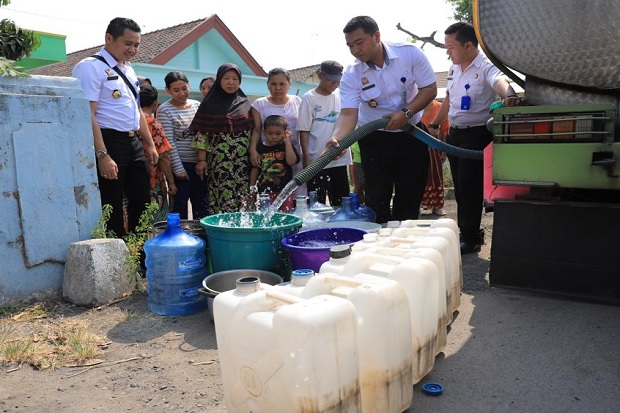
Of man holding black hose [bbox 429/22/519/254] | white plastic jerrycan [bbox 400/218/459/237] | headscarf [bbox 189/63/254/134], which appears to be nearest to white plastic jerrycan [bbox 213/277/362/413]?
white plastic jerrycan [bbox 400/218/459/237]

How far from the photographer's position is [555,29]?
2.84 meters

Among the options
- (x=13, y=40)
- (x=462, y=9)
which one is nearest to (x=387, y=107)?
(x=13, y=40)

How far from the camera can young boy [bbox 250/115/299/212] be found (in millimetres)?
4707

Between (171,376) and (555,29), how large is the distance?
282cm

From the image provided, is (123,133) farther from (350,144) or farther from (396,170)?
(396,170)

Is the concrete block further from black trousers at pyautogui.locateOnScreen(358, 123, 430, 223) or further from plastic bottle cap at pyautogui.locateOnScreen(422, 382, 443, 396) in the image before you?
plastic bottle cap at pyautogui.locateOnScreen(422, 382, 443, 396)

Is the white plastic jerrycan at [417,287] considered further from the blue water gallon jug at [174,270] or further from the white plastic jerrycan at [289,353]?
the blue water gallon jug at [174,270]

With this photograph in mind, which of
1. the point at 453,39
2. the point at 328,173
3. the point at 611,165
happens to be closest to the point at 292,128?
the point at 328,173

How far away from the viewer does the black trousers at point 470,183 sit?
4.23m

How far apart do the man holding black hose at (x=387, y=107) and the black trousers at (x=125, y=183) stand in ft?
5.37

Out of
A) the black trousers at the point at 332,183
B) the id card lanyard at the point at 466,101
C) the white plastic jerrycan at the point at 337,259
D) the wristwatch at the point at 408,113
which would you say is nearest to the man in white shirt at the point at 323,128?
the black trousers at the point at 332,183

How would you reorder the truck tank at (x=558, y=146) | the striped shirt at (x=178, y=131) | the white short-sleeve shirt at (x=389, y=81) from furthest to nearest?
the striped shirt at (x=178, y=131), the white short-sleeve shirt at (x=389, y=81), the truck tank at (x=558, y=146)

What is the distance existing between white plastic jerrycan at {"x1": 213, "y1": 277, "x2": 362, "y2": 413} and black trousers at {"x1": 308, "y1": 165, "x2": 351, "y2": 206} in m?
3.37

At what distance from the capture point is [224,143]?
182 inches
